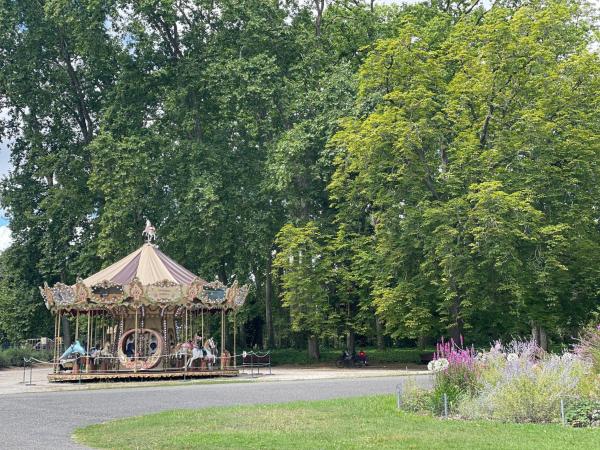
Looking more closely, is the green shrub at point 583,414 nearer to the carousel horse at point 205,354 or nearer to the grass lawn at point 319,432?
the grass lawn at point 319,432

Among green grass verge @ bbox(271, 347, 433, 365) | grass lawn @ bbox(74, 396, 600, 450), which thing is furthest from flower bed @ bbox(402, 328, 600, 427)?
green grass verge @ bbox(271, 347, 433, 365)

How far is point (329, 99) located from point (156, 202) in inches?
467

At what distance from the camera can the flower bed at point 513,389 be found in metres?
14.8

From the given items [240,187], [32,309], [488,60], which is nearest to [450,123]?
[488,60]

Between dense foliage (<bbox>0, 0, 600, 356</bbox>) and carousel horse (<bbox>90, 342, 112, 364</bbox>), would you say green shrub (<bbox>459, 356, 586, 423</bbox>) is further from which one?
carousel horse (<bbox>90, 342, 112, 364</bbox>)

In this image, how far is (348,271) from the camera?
4225cm

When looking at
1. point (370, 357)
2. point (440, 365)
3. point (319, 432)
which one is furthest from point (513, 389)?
point (370, 357)

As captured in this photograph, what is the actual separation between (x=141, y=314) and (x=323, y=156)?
562 inches

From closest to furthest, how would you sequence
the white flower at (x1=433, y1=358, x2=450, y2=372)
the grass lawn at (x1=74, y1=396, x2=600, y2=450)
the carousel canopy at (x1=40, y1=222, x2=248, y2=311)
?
1. the grass lawn at (x1=74, y1=396, x2=600, y2=450)
2. the white flower at (x1=433, y1=358, x2=450, y2=372)
3. the carousel canopy at (x1=40, y1=222, x2=248, y2=311)

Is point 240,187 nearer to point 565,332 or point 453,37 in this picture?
point 453,37

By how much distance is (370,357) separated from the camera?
44500 millimetres

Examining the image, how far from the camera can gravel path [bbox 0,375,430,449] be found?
1438cm

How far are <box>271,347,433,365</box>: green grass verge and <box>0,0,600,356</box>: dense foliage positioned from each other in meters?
1.14

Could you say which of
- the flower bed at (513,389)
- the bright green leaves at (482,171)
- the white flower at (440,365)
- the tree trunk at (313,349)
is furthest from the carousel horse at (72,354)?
the white flower at (440,365)
